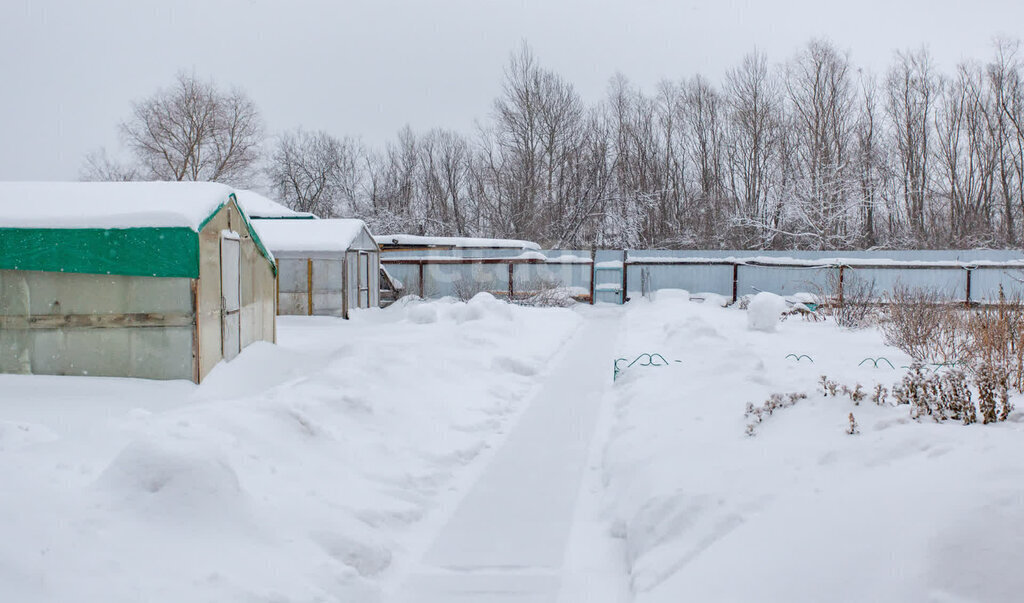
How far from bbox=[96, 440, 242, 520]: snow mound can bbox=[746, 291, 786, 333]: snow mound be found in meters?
12.9

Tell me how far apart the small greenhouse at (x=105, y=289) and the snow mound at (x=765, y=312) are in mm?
11178

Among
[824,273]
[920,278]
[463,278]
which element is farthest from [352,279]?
[920,278]

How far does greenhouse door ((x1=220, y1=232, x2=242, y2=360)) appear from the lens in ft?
34.6

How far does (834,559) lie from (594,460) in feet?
10.6

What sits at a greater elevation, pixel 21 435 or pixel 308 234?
pixel 308 234

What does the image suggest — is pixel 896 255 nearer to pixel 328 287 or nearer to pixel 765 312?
pixel 765 312

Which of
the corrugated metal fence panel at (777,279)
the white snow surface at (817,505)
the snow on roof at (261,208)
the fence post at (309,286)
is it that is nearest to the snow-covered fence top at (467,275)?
the snow on roof at (261,208)

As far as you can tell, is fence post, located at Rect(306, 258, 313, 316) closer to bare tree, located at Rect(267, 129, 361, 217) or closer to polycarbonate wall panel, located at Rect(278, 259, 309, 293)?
polycarbonate wall panel, located at Rect(278, 259, 309, 293)

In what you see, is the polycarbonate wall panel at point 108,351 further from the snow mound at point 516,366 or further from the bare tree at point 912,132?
the bare tree at point 912,132

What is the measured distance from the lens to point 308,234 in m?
19.4

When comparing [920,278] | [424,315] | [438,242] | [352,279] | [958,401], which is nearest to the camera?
[958,401]

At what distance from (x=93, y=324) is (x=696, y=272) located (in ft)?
69.6

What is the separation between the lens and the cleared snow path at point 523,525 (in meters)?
4.11

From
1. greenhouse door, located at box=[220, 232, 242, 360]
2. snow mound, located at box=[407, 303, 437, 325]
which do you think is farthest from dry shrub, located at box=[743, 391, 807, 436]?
snow mound, located at box=[407, 303, 437, 325]
